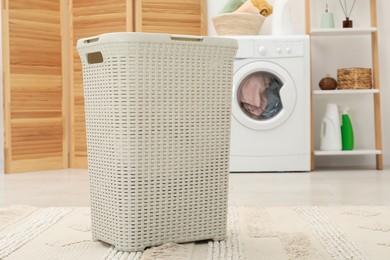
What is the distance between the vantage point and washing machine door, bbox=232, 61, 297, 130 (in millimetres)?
3541

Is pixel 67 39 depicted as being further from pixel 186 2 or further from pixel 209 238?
pixel 209 238

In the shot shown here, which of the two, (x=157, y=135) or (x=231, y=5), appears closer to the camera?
(x=157, y=135)

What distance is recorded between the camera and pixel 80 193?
2.69 metres

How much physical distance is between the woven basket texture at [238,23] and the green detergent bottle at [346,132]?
30.5 inches

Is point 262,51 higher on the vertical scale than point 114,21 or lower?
lower

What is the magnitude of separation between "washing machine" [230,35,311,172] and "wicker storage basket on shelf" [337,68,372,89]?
0.96 feet

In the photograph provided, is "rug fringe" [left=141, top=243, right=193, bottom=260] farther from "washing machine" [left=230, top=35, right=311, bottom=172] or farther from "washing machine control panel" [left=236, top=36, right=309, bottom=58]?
Result: "washing machine control panel" [left=236, top=36, right=309, bottom=58]

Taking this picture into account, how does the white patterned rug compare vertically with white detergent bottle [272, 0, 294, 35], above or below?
below

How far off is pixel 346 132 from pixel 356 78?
345 millimetres

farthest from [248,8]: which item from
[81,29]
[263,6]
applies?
[81,29]

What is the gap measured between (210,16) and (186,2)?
0.25 m

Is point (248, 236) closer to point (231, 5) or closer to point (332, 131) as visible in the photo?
point (332, 131)

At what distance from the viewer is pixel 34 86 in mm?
3871

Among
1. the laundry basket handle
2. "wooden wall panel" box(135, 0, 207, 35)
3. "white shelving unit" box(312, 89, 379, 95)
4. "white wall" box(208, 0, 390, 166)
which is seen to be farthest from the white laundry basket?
"white wall" box(208, 0, 390, 166)
